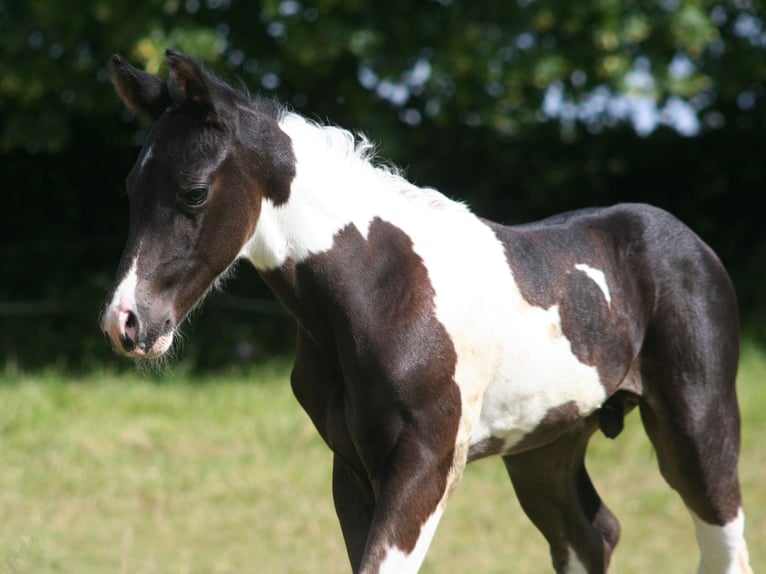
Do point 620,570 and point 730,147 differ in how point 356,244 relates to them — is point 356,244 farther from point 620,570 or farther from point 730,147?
point 730,147

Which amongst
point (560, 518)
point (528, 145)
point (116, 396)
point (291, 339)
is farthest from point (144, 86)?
point (528, 145)

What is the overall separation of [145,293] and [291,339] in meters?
7.60

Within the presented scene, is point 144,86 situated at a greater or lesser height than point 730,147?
greater

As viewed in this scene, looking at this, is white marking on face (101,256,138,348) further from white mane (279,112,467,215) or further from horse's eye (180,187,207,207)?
white mane (279,112,467,215)

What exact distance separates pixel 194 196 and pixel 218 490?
4.80m

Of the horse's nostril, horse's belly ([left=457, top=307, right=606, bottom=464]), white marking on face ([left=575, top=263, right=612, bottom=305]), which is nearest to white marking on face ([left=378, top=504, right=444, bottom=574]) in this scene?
horse's belly ([left=457, top=307, right=606, bottom=464])

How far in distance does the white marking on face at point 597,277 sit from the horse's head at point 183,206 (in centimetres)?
127

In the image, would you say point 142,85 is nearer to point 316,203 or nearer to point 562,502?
point 316,203

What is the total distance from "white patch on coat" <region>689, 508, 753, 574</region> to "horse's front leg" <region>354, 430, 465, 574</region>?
51.5 inches

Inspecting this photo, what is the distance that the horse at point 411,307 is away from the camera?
3.10m

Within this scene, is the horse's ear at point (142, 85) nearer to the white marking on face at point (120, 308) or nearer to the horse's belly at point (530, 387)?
the white marking on face at point (120, 308)

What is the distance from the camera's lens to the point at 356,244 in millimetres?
3354

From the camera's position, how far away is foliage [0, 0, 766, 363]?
9.06 meters

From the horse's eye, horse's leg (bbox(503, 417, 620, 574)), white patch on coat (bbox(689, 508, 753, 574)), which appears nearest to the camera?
the horse's eye
